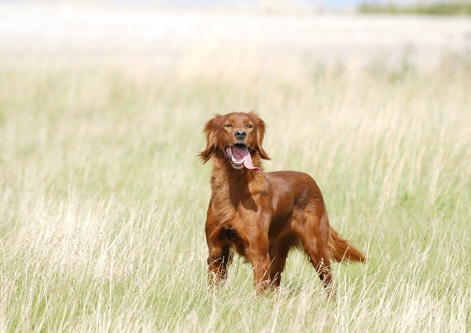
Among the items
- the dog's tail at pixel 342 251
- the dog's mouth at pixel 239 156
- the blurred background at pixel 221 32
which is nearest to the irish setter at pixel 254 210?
the dog's mouth at pixel 239 156

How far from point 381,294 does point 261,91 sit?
6.34m

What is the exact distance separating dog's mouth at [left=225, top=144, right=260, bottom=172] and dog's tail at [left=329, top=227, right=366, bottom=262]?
0.82m

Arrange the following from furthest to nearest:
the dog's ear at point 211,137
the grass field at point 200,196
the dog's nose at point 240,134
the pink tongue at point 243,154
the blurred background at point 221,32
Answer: the blurred background at point 221,32 → the dog's ear at point 211,137 → the pink tongue at point 243,154 → the dog's nose at point 240,134 → the grass field at point 200,196

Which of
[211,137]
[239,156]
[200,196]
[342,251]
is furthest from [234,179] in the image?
[200,196]

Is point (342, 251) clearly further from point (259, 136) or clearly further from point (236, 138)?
point (236, 138)

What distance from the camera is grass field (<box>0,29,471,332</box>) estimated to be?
418cm

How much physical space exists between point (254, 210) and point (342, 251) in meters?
0.82

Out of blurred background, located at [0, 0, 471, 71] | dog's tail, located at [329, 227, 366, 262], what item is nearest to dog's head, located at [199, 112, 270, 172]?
dog's tail, located at [329, 227, 366, 262]

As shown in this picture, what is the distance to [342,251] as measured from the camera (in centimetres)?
511

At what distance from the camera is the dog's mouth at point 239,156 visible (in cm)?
454

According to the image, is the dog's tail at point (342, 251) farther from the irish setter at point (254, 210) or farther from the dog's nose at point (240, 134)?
the dog's nose at point (240, 134)

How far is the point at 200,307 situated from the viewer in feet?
13.7

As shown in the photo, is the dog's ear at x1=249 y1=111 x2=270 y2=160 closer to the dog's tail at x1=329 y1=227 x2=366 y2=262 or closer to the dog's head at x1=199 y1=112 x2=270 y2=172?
the dog's head at x1=199 y1=112 x2=270 y2=172

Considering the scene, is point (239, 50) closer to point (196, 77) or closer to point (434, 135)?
point (196, 77)
